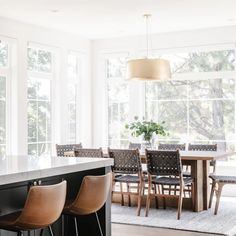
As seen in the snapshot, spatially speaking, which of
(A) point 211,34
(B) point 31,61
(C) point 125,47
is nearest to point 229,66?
(A) point 211,34

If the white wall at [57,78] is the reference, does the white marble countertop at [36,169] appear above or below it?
below

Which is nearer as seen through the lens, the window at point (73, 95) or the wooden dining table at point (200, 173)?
the wooden dining table at point (200, 173)

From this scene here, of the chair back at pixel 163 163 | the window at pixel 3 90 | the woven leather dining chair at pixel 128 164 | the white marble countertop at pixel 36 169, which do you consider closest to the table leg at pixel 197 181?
the chair back at pixel 163 163

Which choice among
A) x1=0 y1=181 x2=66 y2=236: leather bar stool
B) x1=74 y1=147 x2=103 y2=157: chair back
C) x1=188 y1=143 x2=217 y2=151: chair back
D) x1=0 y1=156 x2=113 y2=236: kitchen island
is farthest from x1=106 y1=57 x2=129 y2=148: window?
x1=0 y1=181 x2=66 y2=236: leather bar stool

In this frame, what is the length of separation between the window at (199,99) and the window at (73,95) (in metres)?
1.43

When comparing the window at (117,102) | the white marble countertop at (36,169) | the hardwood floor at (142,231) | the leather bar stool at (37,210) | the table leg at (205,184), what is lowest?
the hardwood floor at (142,231)

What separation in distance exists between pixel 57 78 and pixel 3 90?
136cm

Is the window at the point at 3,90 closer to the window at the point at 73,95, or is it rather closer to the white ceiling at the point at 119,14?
the white ceiling at the point at 119,14

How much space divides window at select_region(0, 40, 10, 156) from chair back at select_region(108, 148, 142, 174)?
7.44ft

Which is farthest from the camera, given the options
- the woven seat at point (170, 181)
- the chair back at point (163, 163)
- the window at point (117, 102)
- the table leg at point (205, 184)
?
the window at point (117, 102)

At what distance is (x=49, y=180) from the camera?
3.76 m

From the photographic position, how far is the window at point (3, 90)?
25.7 ft

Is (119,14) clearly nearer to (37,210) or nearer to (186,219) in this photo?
(186,219)

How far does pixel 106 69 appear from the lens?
9.74 meters
